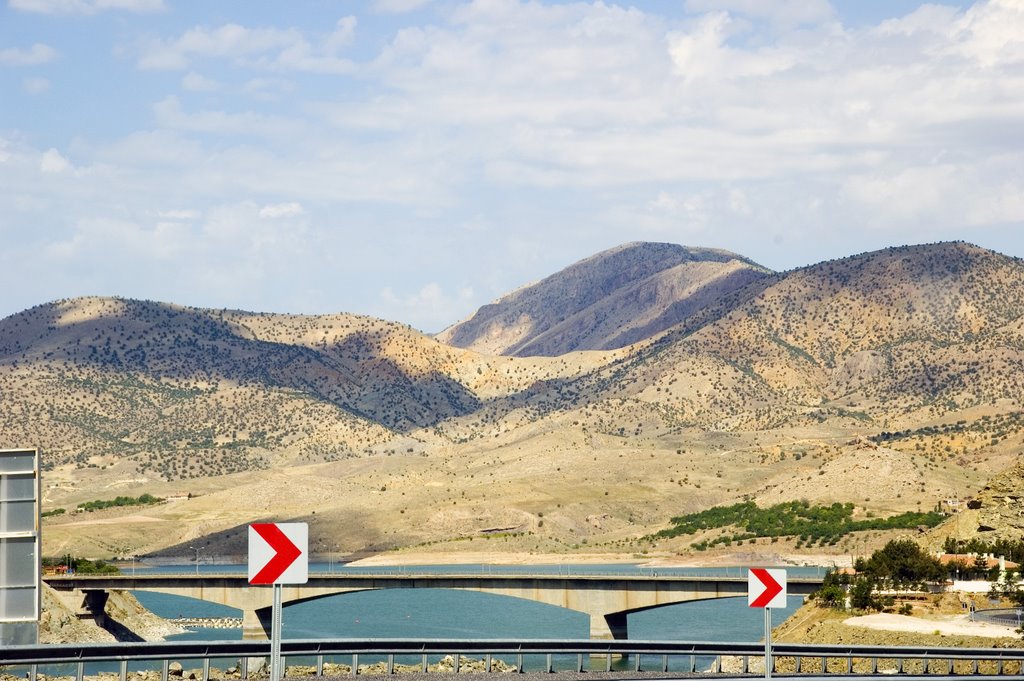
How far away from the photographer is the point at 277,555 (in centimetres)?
1970

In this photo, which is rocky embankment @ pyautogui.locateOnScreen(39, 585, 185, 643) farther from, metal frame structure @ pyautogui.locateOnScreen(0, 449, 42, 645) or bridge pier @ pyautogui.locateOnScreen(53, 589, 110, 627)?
metal frame structure @ pyautogui.locateOnScreen(0, 449, 42, 645)

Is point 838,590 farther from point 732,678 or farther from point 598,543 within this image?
point 598,543

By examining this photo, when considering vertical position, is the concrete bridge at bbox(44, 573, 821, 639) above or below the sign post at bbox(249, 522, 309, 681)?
below

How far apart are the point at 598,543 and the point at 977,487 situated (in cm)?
4318

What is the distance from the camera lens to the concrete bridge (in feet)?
324

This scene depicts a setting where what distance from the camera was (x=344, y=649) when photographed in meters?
40.3

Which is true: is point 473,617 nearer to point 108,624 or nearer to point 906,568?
point 108,624

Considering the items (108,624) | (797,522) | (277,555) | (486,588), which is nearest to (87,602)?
(108,624)

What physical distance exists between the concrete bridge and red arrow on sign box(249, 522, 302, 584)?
249ft

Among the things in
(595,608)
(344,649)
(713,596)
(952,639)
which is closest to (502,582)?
(595,608)

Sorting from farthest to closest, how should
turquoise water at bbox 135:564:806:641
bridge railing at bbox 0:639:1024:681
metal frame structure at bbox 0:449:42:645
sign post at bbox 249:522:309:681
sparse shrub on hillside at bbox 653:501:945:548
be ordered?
sparse shrub on hillside at bbox 653:501:945:548, turquoise water at bbox 135:564:806:641, bridge railing at bbox 0:639:1024:681, metal frame structure at bbox 0:449:42:645, sign post at bbox 249:522:309:681

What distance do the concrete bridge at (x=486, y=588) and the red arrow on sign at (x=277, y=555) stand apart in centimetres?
7575

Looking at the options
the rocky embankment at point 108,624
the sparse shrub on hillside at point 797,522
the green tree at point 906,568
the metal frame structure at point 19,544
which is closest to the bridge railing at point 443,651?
the metal frame structure at point 19,544

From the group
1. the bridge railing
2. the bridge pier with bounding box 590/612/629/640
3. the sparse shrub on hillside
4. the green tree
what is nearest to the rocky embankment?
the bridge pier with bounding box 590/612/629/640
